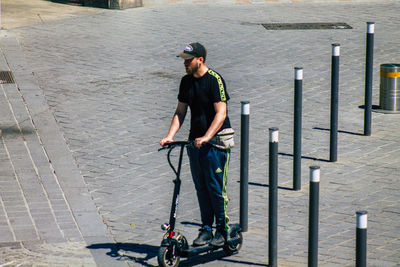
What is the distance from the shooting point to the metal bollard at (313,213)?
6266 millimetres

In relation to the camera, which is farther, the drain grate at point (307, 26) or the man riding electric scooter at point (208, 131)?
the drain grate at point (307, 26)

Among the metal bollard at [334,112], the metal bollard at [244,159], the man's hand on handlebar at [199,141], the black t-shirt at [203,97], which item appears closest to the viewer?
the man's hand on handlebar at [199,141]

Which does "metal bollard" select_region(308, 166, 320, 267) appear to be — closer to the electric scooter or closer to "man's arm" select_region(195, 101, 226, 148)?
the electric scooter

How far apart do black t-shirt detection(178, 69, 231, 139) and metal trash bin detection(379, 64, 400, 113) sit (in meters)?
5.23

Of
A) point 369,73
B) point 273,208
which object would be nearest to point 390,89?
point 369,73

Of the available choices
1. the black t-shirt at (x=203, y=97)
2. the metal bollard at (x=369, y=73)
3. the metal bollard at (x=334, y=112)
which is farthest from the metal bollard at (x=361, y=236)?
the metal bollard at (x=369, y=73)

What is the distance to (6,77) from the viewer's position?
44.7 ft

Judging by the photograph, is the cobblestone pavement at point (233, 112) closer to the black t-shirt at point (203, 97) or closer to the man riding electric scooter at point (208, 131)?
the man riding electric scooter at point (208, 131)

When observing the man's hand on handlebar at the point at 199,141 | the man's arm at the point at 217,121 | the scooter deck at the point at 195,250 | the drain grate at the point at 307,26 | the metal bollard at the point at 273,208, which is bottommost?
the scooter deck at the point at 195,250

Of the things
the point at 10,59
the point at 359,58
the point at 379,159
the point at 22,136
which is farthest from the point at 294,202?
the point at 10,59

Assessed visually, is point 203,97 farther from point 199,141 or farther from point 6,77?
point 6,77

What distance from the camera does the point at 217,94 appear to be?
23.8 feet

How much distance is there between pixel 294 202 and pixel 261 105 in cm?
366

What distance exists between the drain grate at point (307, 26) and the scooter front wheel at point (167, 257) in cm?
1103
